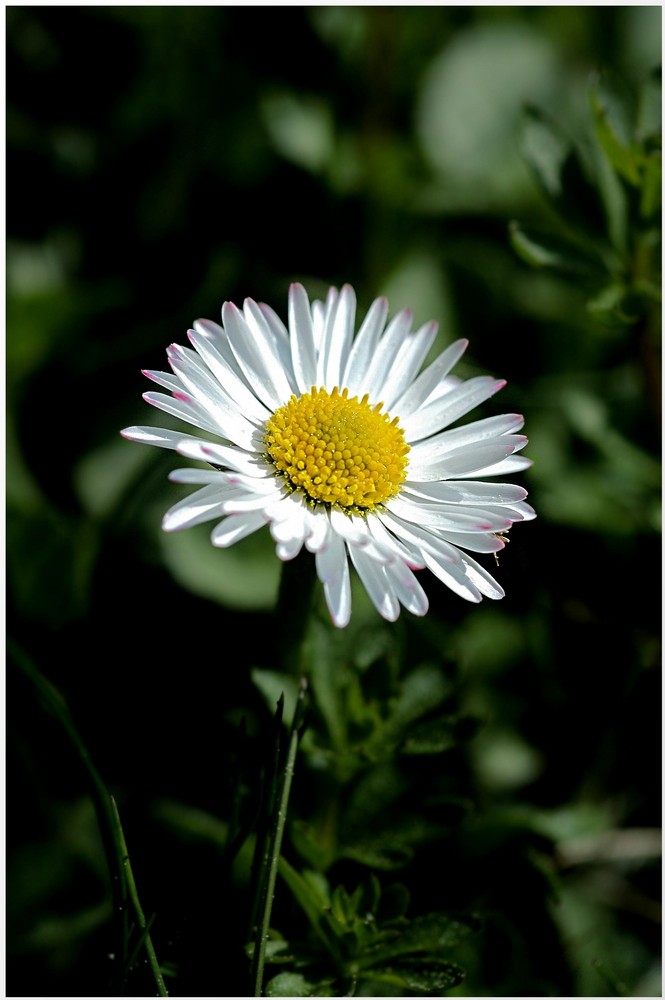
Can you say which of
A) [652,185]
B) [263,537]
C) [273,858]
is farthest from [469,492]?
Result: [263,537]

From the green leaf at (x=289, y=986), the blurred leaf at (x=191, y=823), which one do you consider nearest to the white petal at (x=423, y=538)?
the green leaf at (x=289, y=986)

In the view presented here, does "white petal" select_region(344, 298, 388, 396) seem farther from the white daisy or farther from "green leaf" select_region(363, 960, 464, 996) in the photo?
"green leaf" select_region(363, 960, 464, 996)

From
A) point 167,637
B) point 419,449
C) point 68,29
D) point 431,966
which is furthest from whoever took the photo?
point 68,29

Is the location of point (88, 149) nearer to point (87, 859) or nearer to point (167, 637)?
point (167, 637)

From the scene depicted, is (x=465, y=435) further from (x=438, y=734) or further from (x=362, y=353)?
(x=438, y=734)

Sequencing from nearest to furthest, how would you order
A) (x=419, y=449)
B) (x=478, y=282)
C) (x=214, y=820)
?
(x=419, y=449) → (x=214, y=820) → (x=478, y=282)

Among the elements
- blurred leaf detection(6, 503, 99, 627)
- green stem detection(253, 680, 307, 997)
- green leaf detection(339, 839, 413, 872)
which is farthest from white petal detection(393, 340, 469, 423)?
blurred leaf detection(6, 503, 99, 627)

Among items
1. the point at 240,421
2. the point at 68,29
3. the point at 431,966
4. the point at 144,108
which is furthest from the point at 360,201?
the point at 431,966

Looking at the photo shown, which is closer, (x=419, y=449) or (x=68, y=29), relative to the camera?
(x=419, y=449)
